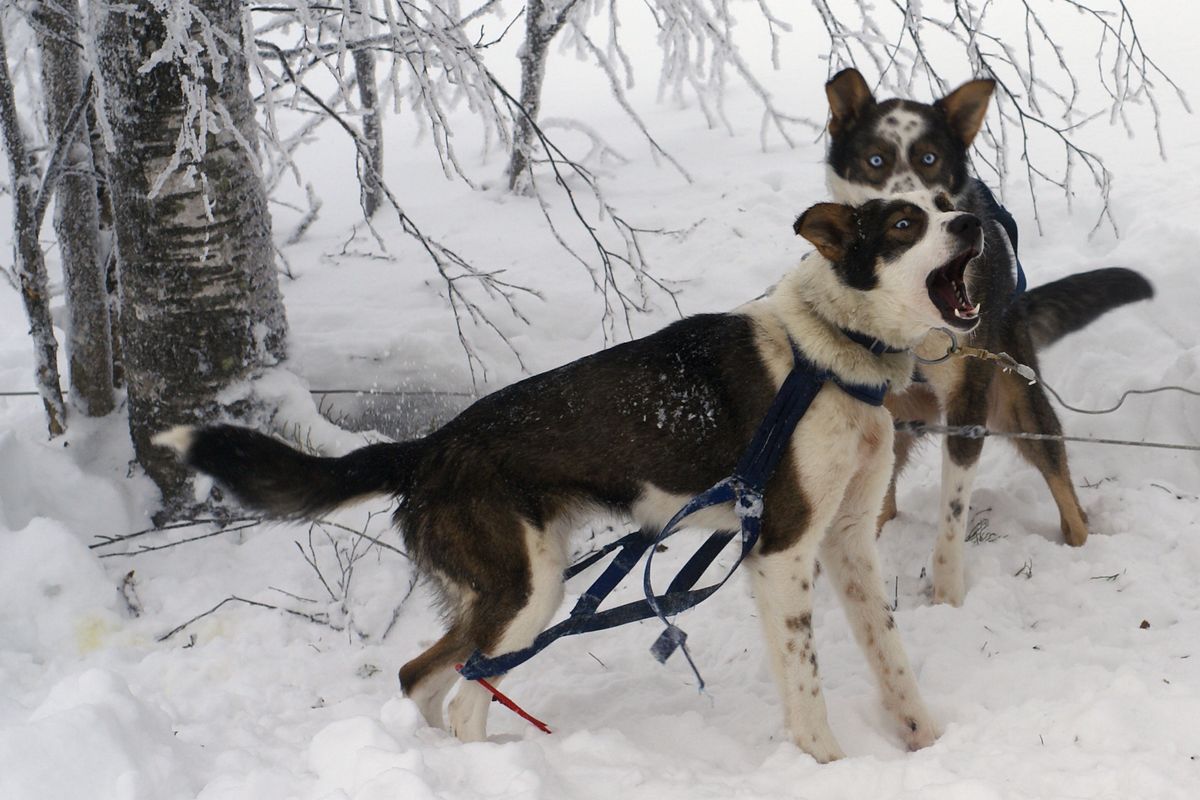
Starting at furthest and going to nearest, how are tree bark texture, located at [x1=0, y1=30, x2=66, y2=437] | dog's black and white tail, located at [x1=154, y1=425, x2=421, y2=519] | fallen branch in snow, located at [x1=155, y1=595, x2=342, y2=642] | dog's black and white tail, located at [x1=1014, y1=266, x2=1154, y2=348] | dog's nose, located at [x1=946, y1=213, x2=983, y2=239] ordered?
tree bark texture, located at [x1=0, y1=30, x2=66, y2=437], dog's black and white tail, located at [x1=1014, y1=266, x2=1154, y2=348], fallen branch in snow, located at [x1=155, y1=595, x2=342, y2=642], dog's black and white tail, located at [x1=154, y1=425, x2=421, y2=519], dog's nose, located at [x1=946, y1=213, x2=983, y2=239]

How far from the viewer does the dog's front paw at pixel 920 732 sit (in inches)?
111

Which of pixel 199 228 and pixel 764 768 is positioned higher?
pixel 199 228

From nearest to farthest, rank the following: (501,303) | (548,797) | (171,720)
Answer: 1. (548,797)
2. (171,720)
3. (501,303)

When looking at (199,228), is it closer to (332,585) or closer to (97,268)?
(97,268)

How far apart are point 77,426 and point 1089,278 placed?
172 inches

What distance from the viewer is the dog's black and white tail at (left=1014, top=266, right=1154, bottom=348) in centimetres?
407

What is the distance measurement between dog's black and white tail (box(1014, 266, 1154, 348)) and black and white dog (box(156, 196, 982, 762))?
4.90 feet

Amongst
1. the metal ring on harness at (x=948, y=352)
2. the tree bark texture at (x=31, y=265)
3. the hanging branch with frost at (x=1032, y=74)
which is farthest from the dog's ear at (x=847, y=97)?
the tree bark texture at (x=31, y=265)

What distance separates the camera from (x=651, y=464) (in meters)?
2.83

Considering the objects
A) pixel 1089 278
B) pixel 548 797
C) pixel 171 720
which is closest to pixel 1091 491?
pixel 1089 278

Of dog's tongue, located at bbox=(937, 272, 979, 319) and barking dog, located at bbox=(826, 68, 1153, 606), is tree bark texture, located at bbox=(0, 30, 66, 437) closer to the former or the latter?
barking dog, located at bbox=(826, 68, 1153, 606)

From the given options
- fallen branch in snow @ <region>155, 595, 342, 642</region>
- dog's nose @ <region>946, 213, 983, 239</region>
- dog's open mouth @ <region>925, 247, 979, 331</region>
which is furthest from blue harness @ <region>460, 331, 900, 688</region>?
fallen branch in snow @ <region>155, 595, 342, 642</region>

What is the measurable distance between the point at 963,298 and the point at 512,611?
1459 millimetres

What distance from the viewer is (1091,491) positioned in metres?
4.24
